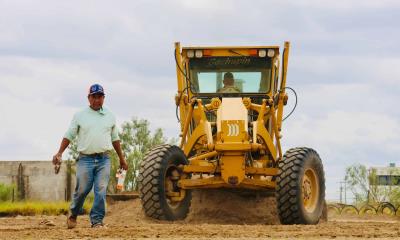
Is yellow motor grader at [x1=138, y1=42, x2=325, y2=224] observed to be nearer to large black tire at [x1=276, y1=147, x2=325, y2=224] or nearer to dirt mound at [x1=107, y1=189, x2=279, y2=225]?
large black tire at [x1=276, y1=147, x2=325, y2=224]

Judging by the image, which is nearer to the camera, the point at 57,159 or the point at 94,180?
the point at 57,159

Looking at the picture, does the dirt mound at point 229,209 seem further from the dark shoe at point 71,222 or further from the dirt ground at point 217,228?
the dark shoe at point 71,222

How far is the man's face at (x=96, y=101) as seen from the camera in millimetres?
13477

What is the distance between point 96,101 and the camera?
13.5m

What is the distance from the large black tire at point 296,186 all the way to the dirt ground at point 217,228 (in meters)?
A: 0.78

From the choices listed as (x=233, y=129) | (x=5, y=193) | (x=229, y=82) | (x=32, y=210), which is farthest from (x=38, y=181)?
(x=233, y=129)

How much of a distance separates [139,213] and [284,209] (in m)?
3.97

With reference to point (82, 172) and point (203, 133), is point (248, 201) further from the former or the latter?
point (82, 172)

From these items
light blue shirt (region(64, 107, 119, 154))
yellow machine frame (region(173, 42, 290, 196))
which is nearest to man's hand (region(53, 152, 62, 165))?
light blue shirt (region(64, 107, 119, 154))

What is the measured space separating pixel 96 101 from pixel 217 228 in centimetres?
260

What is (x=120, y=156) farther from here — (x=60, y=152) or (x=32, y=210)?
(x=32, y=210)

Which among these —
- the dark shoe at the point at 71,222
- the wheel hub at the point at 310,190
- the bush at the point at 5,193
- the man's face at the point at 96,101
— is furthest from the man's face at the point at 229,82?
the bush at the point at 5,193

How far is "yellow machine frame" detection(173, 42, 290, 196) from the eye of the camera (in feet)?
51.7

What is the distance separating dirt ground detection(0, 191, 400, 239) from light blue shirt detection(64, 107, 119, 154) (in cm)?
120
